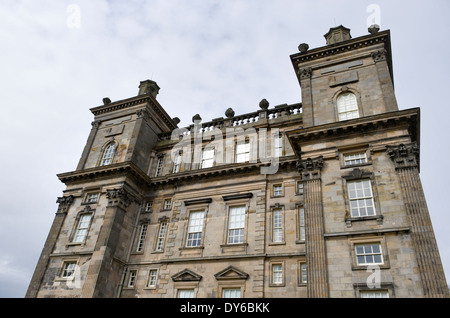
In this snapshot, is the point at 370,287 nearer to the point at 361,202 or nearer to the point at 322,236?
the point at 322,236

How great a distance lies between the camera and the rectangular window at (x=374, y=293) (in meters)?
15.3

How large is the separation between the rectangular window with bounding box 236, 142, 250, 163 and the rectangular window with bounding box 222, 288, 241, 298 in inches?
380

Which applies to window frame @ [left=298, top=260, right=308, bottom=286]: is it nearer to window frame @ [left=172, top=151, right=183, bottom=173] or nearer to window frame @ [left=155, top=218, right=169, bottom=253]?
window frame @ [left=155, top=218, right=169, bottom=253]

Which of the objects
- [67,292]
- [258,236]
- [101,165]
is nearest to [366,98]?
[258,236]

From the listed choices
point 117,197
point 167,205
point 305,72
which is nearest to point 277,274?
point 167,205

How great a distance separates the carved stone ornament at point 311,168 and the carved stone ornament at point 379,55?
8515 millimetres

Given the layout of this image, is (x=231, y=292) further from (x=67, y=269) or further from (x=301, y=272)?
(x=67, y=269)

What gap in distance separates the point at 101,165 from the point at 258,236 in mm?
15385

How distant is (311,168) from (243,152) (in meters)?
7.66

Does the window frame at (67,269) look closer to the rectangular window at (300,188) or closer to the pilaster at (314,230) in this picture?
the pilaster at (314,230)

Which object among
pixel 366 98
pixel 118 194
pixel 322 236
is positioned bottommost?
pixel 322 236

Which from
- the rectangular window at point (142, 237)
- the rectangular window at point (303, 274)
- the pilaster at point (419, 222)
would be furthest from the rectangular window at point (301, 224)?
the rectangular window at point (142, 237)

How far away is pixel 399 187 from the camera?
57.8 ft

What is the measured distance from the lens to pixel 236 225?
925 inches
